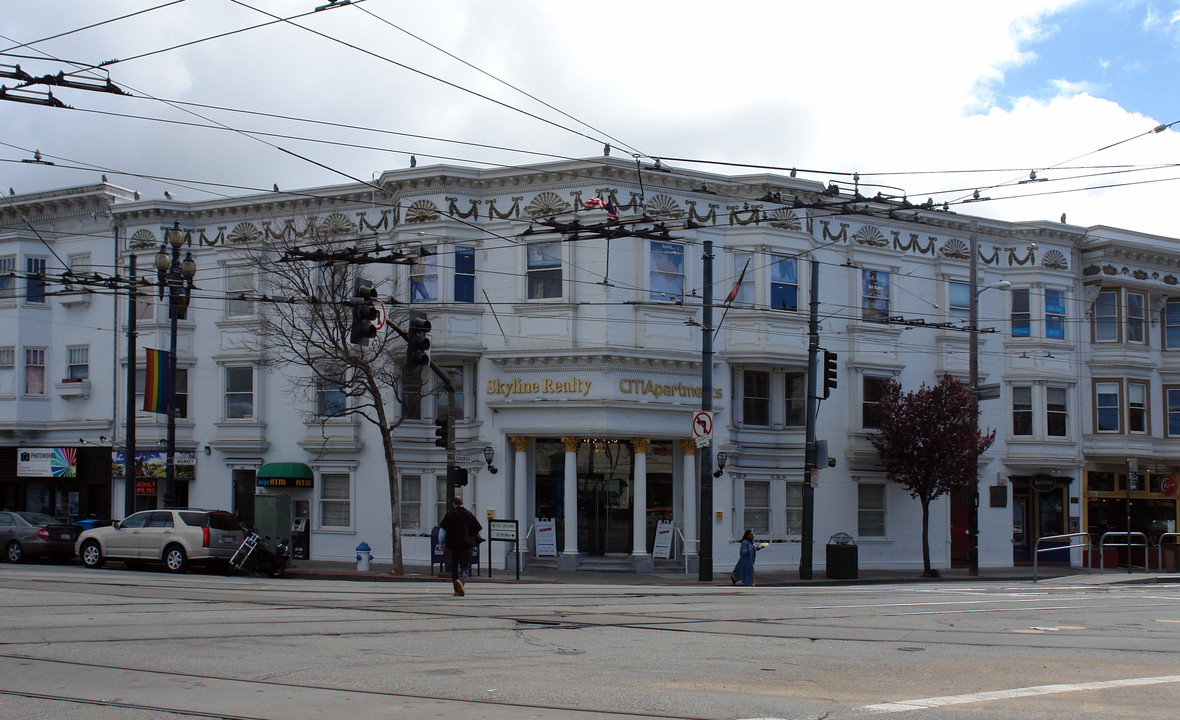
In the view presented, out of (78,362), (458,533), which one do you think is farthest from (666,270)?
(78,362)

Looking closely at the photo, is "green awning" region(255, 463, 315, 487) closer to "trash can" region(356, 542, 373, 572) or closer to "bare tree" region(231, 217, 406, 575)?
"bare tree" region(231, 217, 406, 575)

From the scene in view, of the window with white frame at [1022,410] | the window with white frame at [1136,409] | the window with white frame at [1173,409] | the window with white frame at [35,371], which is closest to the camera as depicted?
the window with white frame at [1022,410]

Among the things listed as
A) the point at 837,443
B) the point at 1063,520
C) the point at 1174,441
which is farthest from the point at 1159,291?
the point at 837,443

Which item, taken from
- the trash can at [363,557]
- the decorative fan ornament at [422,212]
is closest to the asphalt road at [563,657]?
the trash can at [363,557]

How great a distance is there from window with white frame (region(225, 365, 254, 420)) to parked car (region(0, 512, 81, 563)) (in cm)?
615

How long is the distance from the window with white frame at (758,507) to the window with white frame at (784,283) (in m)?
5.02

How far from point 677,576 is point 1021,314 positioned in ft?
49.9

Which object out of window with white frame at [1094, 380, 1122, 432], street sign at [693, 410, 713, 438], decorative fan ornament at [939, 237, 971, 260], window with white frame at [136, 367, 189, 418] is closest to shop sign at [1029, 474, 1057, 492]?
window with white frame at [1094, 380, 1122, 432]

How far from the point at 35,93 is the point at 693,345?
18.3 meters

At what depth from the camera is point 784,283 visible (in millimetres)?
31234

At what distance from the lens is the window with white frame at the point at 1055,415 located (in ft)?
115

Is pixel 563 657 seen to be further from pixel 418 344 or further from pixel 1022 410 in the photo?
pixel 1022 410

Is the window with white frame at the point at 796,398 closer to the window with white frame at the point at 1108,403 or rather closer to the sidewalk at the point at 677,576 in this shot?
the sidewalk at the point at 677,576

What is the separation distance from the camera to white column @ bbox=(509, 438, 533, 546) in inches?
1171
